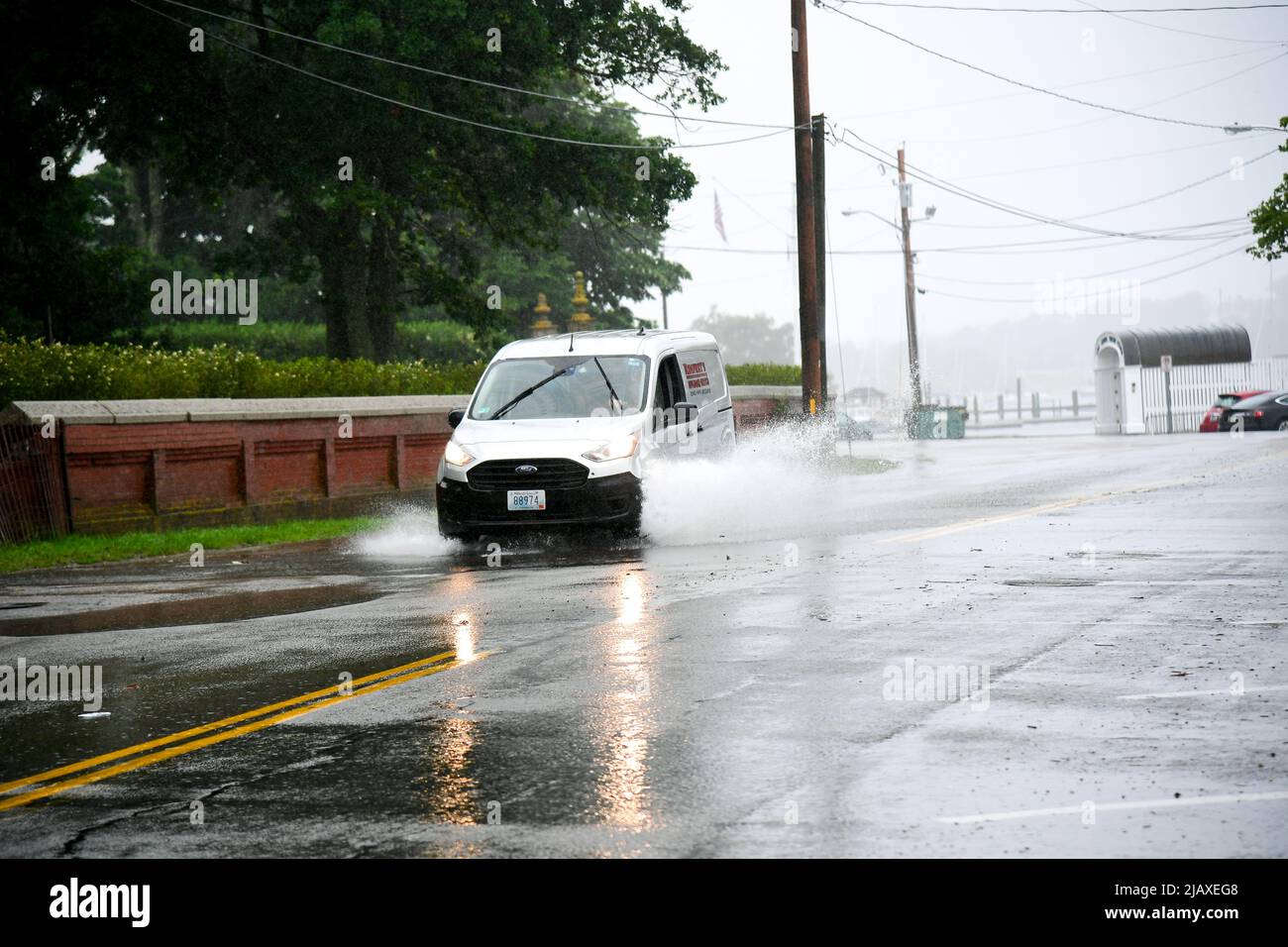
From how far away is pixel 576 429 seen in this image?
54.3 ft

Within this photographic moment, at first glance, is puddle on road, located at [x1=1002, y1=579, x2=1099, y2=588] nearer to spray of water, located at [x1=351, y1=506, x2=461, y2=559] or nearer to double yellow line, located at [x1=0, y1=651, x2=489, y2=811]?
double yellow line, located at [x1=0, y1=651, x2=489, y2=811]

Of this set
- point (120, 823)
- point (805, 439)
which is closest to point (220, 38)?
point (805, 439)

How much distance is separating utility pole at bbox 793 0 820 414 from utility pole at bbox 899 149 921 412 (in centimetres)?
2713

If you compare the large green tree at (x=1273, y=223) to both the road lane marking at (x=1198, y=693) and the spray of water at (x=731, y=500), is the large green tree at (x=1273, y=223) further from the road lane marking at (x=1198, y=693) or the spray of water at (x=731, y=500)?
the road lane marking at (x=1198, y=693)

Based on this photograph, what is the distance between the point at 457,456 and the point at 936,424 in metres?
45.8

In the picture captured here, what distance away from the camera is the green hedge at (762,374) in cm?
4225

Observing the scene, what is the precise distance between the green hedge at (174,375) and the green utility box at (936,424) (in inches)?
1367

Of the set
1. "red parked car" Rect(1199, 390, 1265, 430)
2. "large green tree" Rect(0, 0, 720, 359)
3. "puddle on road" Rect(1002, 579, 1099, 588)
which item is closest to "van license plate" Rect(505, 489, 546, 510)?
"puddle on road" Rect(1002, 579, 1099, 588)

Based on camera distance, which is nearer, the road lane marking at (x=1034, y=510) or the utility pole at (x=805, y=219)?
the road lane marking at (x=1034, y=510)

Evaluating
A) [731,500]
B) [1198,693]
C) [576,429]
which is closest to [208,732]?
[1198,693]

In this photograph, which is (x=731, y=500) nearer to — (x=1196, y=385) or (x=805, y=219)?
(x=805, y=219)

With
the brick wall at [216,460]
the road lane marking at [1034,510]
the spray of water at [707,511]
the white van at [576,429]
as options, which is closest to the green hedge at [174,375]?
the brick wall at [216,460]
